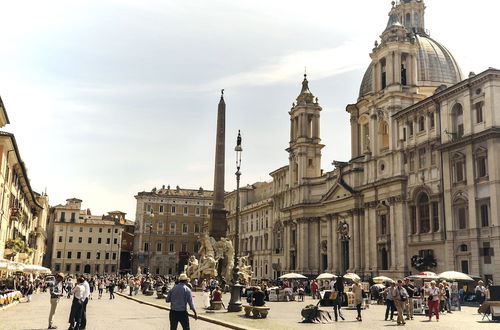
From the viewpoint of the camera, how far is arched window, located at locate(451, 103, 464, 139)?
4178 cm

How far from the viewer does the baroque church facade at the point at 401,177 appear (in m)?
39.0

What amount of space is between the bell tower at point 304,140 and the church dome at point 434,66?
31.2 ft

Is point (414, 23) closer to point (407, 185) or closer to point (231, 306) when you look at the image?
point (407, 185)

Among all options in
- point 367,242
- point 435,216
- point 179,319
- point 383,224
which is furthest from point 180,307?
point 367,242

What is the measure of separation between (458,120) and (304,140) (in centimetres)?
2838

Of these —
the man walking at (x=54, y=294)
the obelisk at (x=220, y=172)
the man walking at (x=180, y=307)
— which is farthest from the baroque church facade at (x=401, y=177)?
the man walking at (x=180, y=307)

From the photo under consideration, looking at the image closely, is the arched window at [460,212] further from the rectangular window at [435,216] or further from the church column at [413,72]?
the church column at [413,72]

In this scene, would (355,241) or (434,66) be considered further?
(434,66)

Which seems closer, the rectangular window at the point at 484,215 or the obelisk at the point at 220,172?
the rectangular window at the point at 484,215

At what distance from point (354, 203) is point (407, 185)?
933cm

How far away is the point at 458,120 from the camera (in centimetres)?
4238

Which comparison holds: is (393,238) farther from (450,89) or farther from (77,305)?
(77,305)

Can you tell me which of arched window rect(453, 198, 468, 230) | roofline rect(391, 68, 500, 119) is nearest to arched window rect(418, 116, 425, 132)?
roofline rect(391, 68, 500, 119)

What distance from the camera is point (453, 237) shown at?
4047cm
